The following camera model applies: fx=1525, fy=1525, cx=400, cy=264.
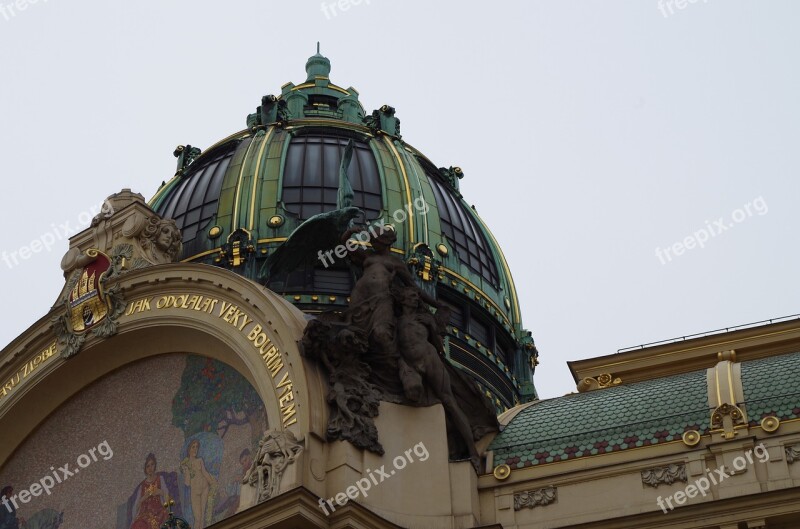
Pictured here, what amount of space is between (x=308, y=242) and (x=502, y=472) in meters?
4.34

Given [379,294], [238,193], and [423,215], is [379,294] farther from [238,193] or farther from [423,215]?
[238,193]

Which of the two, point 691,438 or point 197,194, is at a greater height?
point 197,194

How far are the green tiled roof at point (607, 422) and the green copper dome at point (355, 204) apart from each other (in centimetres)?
702

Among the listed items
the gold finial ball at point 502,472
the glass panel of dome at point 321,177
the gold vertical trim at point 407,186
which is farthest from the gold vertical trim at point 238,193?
the gold finial ball at point 502,472

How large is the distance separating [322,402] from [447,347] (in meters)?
8.54

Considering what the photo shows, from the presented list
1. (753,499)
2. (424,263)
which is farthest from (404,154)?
(753,499)

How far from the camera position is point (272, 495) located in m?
17.1

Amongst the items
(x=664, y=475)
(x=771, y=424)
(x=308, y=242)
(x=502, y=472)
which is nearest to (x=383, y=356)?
(x=502, y=472)

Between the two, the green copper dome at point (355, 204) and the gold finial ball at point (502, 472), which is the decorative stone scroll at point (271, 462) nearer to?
the gold finial ball at point (502, 472)

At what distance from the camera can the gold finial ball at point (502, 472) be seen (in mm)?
18312

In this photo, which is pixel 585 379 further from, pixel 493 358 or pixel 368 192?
pixel 368 192

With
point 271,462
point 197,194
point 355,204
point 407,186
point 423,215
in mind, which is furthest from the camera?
point 197,194

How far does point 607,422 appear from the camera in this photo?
18703 mm

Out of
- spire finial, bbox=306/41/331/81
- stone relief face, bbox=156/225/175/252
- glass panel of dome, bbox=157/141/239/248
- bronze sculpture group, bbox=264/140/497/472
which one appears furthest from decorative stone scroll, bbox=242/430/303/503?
spire finial, bbox=306/41/331/81
